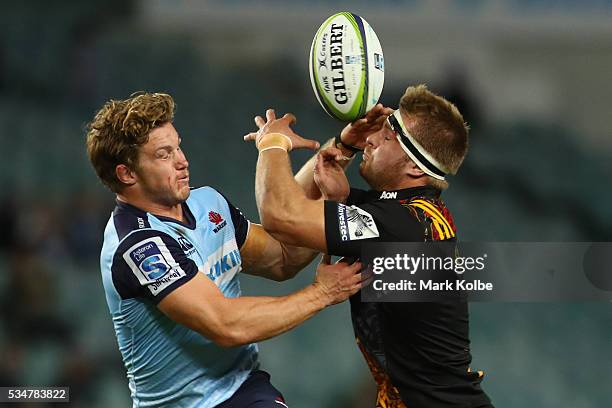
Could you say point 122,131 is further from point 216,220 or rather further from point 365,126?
point 365,126

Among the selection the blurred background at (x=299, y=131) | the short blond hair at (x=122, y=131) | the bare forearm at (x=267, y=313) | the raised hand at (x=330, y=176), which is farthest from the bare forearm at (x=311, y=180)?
the blurred background at (x=299, y=131)

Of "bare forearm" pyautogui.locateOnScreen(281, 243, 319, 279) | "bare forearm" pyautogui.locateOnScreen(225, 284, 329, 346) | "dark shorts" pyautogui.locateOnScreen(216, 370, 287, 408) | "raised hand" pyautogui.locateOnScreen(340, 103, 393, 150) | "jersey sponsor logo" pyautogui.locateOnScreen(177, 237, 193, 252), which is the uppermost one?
"raised hand" pyautogui.locateOnScreen(340, 103, 393, 150)

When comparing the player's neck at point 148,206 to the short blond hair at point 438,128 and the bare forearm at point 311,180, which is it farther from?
the short blond hair at point 438,128

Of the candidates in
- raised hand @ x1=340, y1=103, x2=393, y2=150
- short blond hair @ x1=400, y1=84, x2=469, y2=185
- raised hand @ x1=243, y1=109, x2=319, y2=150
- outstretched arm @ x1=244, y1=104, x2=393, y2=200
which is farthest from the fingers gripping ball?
short blond hair @ x1=400, y1=84, x2=469, y2=185

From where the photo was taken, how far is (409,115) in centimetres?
433

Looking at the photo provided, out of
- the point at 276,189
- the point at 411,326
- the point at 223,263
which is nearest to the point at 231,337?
the point at 223,263

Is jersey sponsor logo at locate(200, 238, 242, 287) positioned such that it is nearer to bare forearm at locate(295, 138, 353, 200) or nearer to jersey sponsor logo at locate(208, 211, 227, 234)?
jersey sponsor logo at locate(208, 211, 227, 234)

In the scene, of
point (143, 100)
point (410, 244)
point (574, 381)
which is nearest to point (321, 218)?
point (410, 244)

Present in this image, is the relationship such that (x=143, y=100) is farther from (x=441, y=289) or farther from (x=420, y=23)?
(x=420, y=23)

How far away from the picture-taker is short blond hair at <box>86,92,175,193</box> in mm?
4121

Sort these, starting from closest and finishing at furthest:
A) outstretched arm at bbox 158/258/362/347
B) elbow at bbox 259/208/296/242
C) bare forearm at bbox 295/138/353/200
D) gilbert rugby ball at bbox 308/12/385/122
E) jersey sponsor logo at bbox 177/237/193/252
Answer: outstretched arm at bbox 158/258/362/347 < elbow at bbox 259/208/296/242 < jersey sponsor logo at bbox 177/237/193/252 < gilbert rugby ball at bbox 308/12/385/122 < bare forearm at bbox 295/138/353/200

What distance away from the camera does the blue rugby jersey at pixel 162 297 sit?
3.97 meters

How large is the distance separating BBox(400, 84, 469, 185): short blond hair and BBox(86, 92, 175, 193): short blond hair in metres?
1.13

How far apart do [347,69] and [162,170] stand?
0.99 meters
